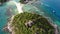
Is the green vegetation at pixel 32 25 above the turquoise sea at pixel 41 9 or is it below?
below

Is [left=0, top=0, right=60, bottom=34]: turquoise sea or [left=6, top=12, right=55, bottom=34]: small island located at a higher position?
[left=0, top=0, right=60, bottom=34]: turquoise sea

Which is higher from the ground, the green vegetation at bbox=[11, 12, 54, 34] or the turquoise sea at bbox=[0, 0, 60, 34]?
the turquoise sea at bbox=[0, 0, 60, 34]

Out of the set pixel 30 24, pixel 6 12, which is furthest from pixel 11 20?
pixel 30 24

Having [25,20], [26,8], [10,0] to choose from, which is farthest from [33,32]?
[10,0]
